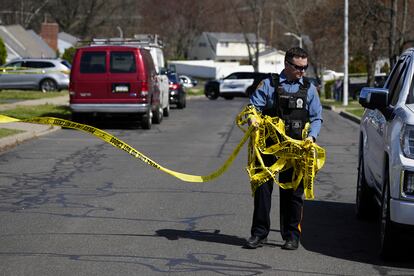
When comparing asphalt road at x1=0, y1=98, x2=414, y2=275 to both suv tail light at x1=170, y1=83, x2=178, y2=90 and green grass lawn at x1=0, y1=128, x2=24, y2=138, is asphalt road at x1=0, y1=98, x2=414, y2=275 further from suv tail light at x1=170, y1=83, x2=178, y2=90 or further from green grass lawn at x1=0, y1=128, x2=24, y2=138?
suv tail light at x1=170, y1=83, x2=178, y2=90

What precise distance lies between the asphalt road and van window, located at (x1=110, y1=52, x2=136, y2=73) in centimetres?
591

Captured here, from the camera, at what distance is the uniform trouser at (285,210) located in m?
8.30

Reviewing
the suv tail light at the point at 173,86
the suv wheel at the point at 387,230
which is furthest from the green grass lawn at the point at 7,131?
the suv tail light at the point at 173,86

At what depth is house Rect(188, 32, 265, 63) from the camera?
398ft

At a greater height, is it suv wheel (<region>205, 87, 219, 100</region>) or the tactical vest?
the tactical vest

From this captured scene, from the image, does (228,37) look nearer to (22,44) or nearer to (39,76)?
(22,44)

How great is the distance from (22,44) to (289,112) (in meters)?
63.2

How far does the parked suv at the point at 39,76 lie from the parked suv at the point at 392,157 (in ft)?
115

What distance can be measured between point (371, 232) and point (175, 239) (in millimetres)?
2117

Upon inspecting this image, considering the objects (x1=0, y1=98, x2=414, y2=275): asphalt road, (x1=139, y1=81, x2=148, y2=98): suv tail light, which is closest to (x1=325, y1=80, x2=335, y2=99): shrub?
(x1=139, y1=81, x2=148, y2=98): suv tail light

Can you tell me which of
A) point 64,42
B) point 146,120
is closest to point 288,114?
point 146,120

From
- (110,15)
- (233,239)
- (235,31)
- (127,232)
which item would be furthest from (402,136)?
(235,31)

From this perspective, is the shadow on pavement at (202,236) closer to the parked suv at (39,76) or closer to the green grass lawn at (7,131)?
the green grass lawn at (7,131)

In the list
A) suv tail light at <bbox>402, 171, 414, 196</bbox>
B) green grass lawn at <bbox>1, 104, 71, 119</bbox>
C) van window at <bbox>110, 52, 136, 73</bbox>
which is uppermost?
van window at <bbox>110, 52, 136, 73</bbox>
